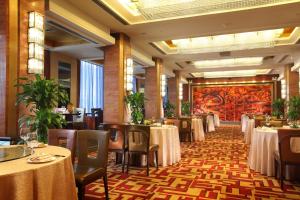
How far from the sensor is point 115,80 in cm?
623

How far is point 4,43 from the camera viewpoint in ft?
10.4

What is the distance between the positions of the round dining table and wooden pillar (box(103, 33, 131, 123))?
4.17 m

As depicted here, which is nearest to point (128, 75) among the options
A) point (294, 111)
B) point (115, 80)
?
point (115, 80)

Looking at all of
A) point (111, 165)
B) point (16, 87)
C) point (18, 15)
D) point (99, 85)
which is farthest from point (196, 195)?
point (99, 85)

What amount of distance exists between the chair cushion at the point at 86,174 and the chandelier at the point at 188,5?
9.91 feet

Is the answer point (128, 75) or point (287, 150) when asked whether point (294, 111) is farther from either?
point (128, 75)

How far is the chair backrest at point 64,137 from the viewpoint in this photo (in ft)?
8.54

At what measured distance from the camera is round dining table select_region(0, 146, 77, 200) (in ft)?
4.79

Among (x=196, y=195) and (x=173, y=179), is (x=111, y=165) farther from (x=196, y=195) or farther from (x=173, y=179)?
(x=196, y=195)

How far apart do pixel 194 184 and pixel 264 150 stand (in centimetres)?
142

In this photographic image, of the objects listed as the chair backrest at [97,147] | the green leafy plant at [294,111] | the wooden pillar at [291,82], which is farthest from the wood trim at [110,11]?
the wooden pillar at [291,82]

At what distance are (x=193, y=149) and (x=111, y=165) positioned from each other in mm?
2631

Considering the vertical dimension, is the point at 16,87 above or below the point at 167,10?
below

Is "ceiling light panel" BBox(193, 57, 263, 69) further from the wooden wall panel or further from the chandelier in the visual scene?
the wooden wall panel
